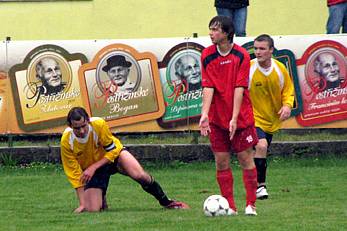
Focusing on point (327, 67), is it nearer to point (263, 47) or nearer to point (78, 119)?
point (263, 47)

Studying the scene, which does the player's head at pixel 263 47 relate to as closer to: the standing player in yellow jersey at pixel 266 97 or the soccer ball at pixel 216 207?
the standing player in yellow jersey at pixel 266 97

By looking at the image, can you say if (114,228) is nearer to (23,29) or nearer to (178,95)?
(178,95)

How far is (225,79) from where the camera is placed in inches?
415

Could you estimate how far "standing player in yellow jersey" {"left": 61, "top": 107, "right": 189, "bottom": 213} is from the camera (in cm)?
1166

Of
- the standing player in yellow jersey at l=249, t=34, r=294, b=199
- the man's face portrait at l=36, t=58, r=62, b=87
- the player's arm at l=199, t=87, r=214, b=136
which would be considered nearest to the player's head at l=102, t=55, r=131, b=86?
the man's face portrait at l=36, t=58, r=62, b=87

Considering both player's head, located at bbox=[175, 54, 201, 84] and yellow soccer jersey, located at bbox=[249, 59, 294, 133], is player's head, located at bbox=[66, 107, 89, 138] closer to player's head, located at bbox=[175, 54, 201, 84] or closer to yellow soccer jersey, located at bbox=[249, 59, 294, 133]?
yellow soccer jersey, located at bbox=[249, 59, 294, 133]

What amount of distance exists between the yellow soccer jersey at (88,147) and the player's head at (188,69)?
4.48m

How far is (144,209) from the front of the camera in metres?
11.7

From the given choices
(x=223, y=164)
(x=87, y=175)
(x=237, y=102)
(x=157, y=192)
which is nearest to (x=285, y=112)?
(x=157, y=192)

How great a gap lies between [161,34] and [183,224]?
9.19 m

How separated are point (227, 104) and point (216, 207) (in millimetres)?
985

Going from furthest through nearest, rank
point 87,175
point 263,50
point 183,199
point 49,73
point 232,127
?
point 49,73 → point 183,199 → point 263,50 → point 87,175 → point 232,127

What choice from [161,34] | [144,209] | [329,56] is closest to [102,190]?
[144,209]

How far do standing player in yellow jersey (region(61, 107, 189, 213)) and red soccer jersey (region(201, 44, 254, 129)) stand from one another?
4.80 ft
